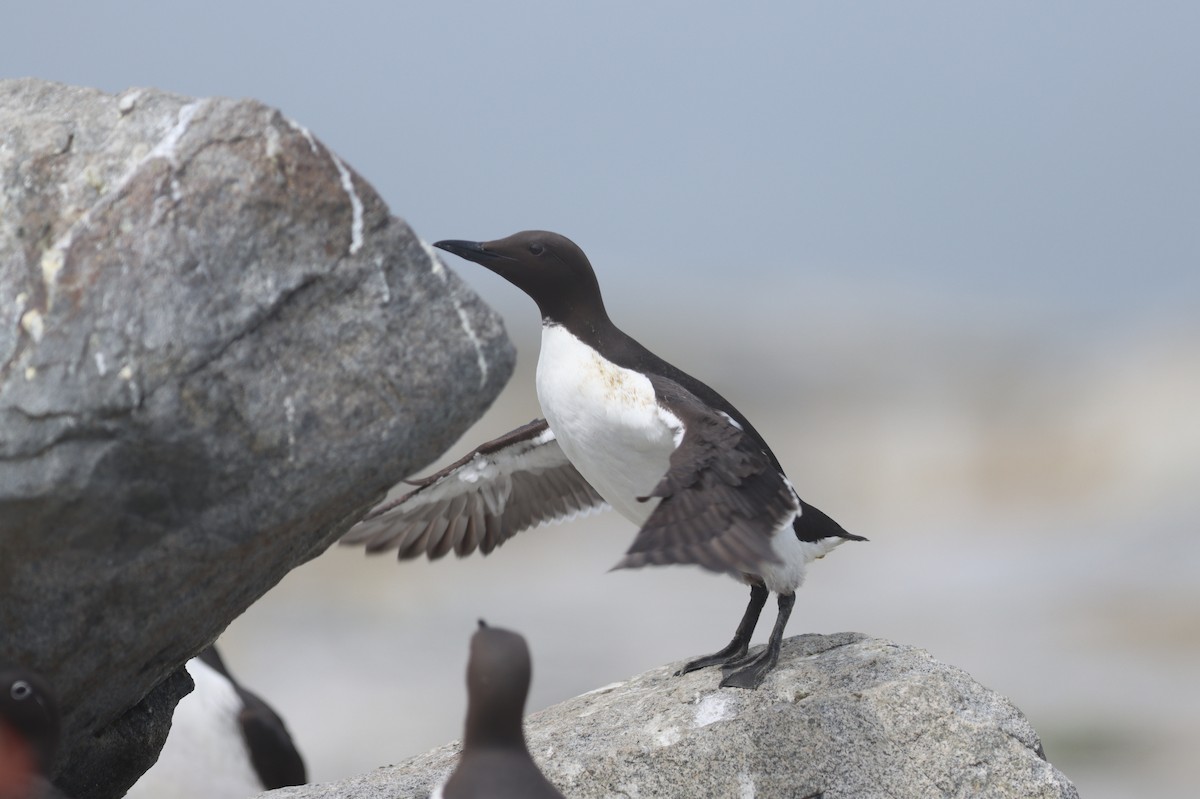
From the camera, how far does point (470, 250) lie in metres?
5.80

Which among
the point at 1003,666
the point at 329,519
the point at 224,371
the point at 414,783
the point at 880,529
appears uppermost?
the point at 224,371

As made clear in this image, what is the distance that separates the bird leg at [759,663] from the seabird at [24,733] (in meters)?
2.68

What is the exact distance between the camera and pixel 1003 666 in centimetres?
1931

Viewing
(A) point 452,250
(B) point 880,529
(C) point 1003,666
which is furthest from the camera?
(B) point 880,529

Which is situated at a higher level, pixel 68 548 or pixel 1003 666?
pixel 68 548

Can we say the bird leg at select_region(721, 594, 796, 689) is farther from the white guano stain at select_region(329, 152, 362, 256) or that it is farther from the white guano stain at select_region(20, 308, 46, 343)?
the white guano stain at select_region(20, 308, 46, 343)

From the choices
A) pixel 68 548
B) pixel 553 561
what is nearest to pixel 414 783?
pixel 68 548

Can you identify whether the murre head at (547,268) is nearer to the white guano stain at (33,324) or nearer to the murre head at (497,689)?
the white guano stain at (33,324)

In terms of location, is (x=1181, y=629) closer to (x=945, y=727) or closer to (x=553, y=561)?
(x=553, y=561)

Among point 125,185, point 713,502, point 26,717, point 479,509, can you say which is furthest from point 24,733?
point 479,509

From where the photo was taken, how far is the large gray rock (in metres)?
4.00

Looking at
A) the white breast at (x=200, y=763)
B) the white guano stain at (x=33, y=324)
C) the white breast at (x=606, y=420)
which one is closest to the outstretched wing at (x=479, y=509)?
the white breast at (x=606, y=420)

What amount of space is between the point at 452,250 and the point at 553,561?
66.0 ft

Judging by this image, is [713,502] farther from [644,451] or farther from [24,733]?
[24,733]
